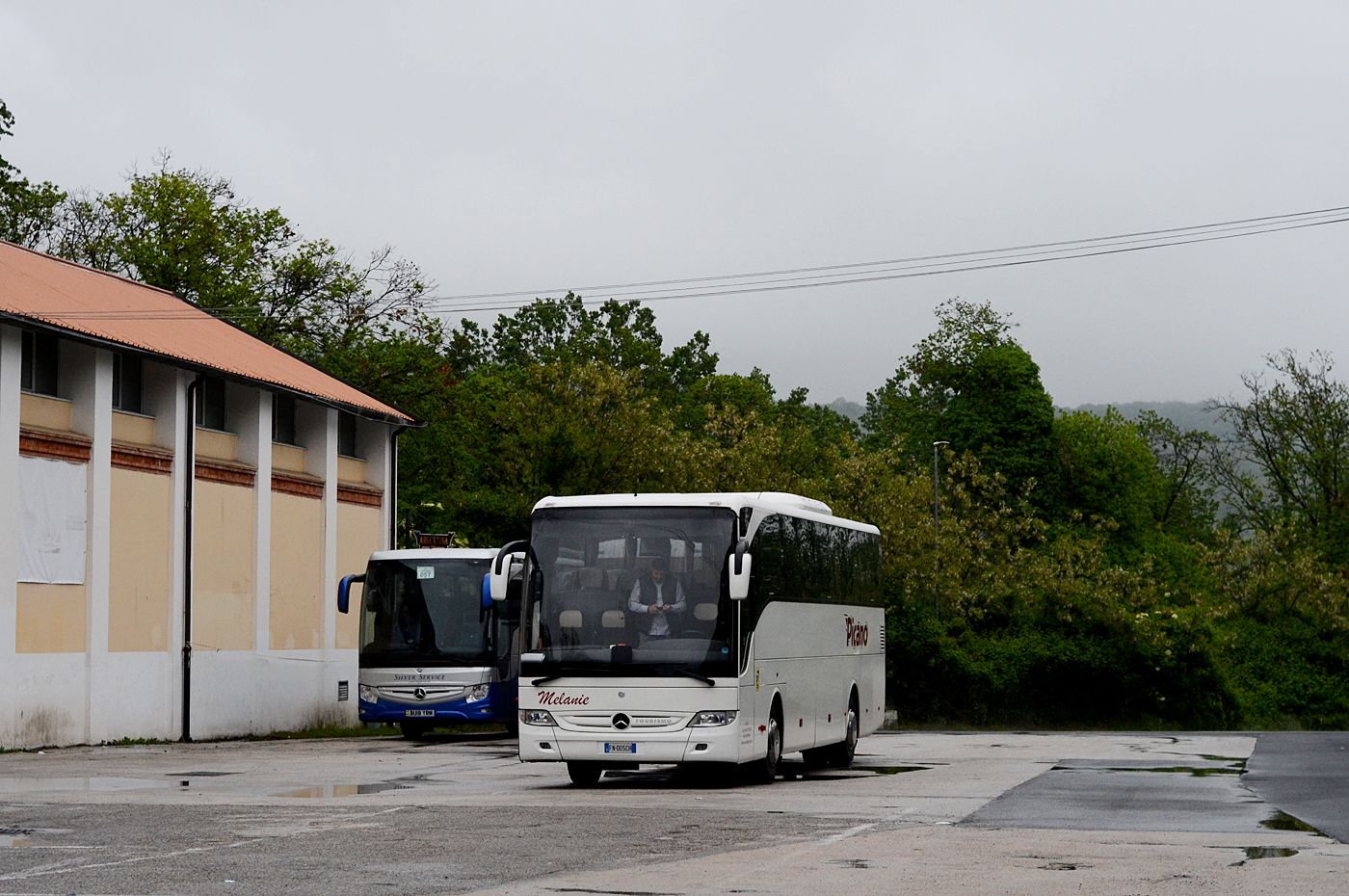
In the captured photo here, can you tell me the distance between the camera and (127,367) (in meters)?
29.9

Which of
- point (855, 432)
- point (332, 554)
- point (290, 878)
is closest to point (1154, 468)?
point (855, 432)

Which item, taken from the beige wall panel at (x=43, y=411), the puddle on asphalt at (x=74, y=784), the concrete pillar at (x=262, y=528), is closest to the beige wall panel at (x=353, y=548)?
the concrete pillar at (x=262, y=528)

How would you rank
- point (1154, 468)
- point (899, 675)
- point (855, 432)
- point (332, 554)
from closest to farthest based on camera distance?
point (332, 554) < point (899, 675) < point (1154, 468) < point (855, 432)

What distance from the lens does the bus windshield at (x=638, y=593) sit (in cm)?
1798

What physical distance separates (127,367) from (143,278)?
24.3 m

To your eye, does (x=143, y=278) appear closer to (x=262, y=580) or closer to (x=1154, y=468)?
(x=262, y=580)

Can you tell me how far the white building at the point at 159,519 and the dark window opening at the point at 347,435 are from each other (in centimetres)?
5

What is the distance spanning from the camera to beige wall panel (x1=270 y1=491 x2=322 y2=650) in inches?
1332

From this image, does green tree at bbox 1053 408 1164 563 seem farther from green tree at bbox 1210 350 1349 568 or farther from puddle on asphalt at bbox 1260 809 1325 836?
puddle on asphalt at bbox 1260 809 1325 836

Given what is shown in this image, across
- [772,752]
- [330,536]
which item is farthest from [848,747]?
[330,536]

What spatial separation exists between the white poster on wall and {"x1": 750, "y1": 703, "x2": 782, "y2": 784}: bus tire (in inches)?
493

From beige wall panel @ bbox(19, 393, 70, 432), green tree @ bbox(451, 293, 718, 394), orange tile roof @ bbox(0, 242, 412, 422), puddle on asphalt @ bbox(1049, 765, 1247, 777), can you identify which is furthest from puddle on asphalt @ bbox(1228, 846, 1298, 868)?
green tree @ bbox(451, 293, 718, 394)

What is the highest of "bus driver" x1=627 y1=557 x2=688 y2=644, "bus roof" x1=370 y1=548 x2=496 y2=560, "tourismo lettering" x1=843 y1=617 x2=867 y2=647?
"bus roof" x1=370 y1=548 x2=496 y2=560

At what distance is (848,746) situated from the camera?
2273cm
